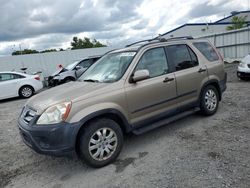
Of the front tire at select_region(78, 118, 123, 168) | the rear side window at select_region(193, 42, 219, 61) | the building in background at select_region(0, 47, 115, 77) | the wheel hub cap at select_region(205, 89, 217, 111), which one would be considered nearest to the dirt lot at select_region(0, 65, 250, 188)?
the front tire at select_region(78, 118, 123, 168)

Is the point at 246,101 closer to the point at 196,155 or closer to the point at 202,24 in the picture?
the point at 196,155

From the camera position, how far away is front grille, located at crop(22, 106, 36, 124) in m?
3.56

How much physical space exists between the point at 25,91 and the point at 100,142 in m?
9.03

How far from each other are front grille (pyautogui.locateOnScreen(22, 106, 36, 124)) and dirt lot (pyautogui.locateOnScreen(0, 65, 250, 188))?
0.86 meters

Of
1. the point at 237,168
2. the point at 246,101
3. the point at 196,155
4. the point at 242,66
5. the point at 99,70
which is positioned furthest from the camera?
the point at 242,66

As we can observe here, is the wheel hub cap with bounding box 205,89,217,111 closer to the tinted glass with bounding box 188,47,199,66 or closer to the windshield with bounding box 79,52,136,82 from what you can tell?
the tinted glass with bounding box 188,47,199,66

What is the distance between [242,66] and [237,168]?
663 cm

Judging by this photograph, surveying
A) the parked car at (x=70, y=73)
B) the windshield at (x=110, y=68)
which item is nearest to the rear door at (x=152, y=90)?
the windshield at (x=110, y=68)

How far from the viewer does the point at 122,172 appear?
3.48 metres

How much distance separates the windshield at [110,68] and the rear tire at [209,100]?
1.96 m

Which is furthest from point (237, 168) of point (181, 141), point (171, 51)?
point (171, 51)

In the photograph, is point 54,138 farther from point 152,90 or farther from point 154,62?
point 154,62

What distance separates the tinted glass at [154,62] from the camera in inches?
167

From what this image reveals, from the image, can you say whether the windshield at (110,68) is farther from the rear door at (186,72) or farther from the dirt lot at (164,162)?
the dirt lot at (164,162)
